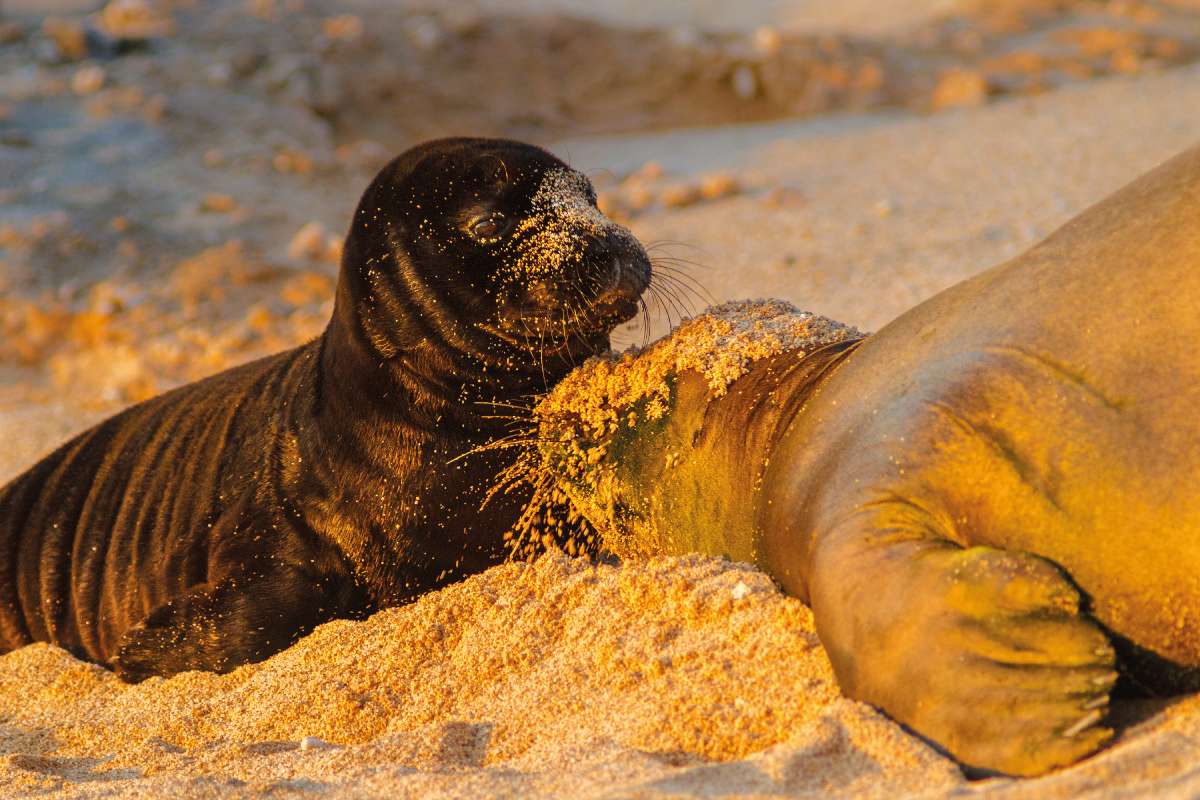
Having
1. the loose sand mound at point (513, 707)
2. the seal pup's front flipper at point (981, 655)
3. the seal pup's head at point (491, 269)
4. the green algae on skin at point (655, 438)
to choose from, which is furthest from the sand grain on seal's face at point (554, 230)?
the seal pup's front flipper at point (981, 655)

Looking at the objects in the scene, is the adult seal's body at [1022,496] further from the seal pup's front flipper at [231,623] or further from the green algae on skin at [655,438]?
the seal pup's front flipper at [231,623]

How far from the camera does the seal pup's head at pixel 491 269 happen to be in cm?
372

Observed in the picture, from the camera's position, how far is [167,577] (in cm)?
440

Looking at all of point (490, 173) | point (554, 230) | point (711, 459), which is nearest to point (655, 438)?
point (711, 459)

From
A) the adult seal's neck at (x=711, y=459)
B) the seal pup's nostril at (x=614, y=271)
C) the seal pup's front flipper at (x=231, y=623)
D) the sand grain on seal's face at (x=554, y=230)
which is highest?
the sand grain on seal's face at (x=554, y=230)

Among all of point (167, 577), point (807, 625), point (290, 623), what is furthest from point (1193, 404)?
point (167, 577)

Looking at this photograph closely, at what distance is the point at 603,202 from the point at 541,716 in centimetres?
542

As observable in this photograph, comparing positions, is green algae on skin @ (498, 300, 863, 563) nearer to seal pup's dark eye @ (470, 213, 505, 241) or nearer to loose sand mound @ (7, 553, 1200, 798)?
loose sand mound @ (7, 553, 1200, 798)

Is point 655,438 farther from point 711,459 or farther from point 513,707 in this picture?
point 513,707

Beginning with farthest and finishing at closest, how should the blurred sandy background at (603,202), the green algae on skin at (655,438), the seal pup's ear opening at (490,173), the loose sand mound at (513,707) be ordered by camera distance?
the seal pup's ear opening at (490,173) < the green algae on skin at (655,438) < the blurred sandy background at (603,202) < the loose sand mound at (513,707)

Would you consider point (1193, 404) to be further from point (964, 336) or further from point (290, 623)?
point (290, 623)

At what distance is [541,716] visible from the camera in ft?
9.83

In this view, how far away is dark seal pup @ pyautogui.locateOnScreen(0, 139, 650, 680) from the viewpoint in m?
3.76

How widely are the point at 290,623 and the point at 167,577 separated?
72cm
